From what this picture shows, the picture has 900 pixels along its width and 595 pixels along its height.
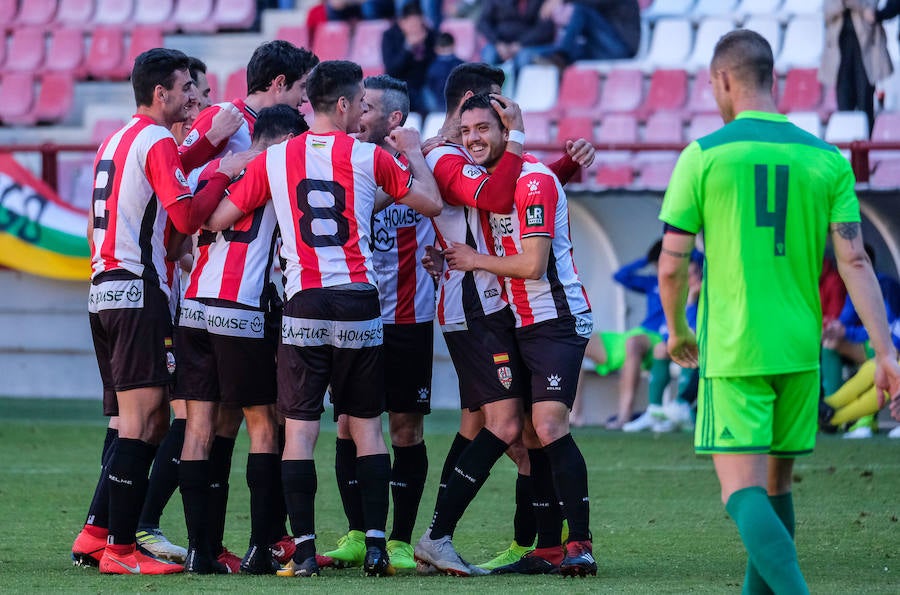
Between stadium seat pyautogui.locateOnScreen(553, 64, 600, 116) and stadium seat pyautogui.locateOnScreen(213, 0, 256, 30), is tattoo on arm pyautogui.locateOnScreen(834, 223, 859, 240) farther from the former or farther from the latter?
stadium seat pyautogui.locateOnScreen(213, 0, 256, 30)

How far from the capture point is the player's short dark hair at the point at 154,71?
5.93 metres

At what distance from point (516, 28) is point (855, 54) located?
4.17m

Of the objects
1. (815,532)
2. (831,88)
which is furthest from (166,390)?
(831,88)

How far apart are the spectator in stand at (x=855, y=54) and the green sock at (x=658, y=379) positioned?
3.14 m

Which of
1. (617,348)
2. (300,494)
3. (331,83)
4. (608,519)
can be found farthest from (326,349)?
(617,348)

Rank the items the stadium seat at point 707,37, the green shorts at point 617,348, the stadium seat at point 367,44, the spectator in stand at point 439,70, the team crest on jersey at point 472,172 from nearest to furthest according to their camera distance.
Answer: the team crest on jersey at point 472,172 → the green shorts at point 617,348 → the spectator in stand at point 439,70 → the stadium seat at point 707,37 → the stadium seat at point 367,44

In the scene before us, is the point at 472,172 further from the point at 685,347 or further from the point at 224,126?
the point at 685,347

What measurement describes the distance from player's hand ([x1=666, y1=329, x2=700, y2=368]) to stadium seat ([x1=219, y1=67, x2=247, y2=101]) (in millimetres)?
11502

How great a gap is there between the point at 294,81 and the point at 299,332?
1321mm

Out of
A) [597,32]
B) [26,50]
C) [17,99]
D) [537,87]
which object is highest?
[26,50]

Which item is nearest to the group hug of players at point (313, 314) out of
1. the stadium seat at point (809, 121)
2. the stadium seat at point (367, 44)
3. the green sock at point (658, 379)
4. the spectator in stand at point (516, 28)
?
the green sock at point (658, 379)

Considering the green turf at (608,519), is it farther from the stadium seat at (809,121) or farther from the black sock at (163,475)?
the stadium seat at (809,121)

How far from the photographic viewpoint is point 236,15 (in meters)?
17.7

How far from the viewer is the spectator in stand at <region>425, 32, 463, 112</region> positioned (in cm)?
1477
